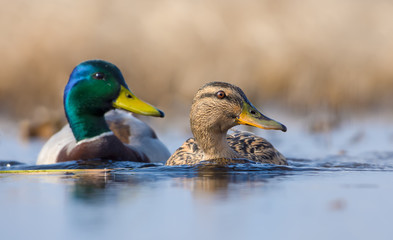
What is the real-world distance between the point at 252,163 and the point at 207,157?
392 mm

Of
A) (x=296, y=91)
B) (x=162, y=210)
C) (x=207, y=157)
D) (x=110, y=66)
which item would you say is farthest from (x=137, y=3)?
(x=162, y=210)

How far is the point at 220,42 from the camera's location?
15109 mm

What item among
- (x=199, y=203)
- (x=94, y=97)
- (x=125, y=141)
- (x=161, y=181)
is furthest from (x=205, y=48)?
(x=199, y=203)

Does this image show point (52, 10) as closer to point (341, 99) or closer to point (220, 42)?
point (220, 42)

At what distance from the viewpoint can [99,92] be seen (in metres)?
7.35

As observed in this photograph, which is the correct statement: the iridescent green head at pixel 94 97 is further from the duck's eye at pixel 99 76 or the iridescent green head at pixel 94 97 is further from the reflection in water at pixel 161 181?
the reflection in water at pixel 161 181

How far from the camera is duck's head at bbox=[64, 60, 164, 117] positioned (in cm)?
727

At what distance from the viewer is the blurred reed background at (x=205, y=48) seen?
44.9ft

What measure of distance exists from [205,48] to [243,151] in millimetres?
8631

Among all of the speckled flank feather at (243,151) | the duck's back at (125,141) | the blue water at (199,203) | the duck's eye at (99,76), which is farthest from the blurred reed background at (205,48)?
the blue water at (199,203)

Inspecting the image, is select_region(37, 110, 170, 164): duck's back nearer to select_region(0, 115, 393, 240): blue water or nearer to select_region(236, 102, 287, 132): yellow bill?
select_region(0, 115, 393, 240): blue water

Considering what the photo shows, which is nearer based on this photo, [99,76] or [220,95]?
[220,95]

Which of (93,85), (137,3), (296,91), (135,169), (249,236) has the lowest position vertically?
(249,236)

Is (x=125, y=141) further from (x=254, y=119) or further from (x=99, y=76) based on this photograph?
(x=254, y=119)
